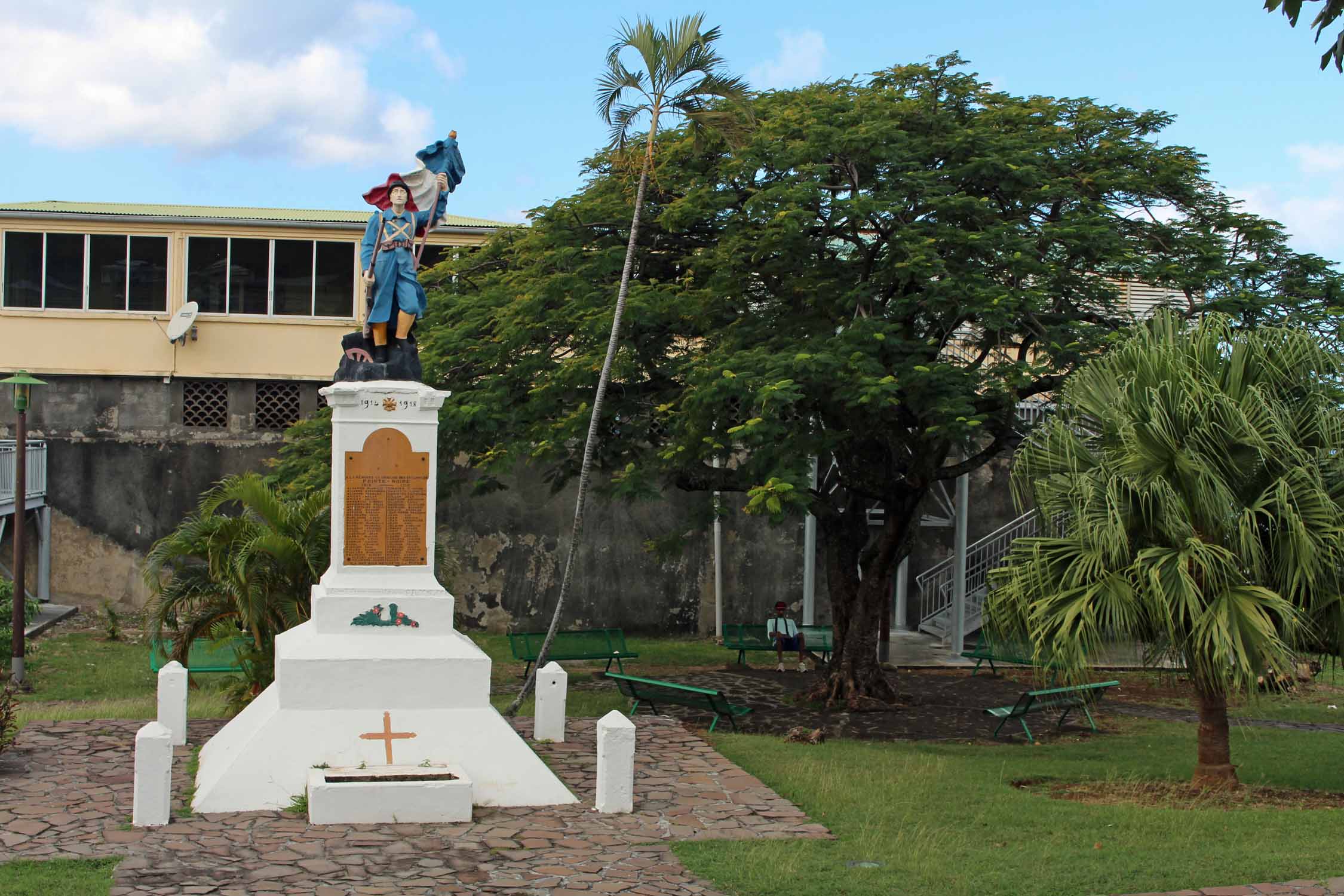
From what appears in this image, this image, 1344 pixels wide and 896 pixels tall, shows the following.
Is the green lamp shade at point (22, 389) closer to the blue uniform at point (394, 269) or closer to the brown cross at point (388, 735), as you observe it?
the blue uniform at point (394, 269)

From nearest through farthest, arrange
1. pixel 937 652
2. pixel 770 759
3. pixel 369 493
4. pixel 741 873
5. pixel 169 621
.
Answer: pixel 741 873 → pixel 369 493 → pixel 770 759 → pixel 169 621 → pixel 937 652

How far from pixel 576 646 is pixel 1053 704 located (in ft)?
21.1

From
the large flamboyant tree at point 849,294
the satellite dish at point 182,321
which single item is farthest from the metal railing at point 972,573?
the satellite dish at point 182,321

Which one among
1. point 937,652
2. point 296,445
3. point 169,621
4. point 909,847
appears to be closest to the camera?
point 909,847

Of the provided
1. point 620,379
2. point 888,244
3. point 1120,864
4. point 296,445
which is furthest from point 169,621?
point 1120,864

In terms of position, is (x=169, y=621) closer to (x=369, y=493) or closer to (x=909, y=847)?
(x=369, y=493)

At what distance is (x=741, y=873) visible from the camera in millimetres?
8164

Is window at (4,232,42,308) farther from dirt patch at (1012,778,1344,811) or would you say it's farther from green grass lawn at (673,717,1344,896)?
dirt patch at (1012,778,1344,811)

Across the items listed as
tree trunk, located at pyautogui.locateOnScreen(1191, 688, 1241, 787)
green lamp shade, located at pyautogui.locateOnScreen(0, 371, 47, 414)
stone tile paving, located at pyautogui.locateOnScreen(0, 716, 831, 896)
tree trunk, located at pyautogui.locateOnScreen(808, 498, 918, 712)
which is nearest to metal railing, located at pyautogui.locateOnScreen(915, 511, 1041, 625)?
Answer: tree trunk, located at pyautogui.locateOnScreen(808, 498, 918, 712)

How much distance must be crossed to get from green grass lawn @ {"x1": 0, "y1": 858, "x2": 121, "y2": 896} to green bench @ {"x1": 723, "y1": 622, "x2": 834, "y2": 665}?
39.6 feet

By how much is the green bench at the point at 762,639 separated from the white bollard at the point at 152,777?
11182 millimetres

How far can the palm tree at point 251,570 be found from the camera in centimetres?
1274

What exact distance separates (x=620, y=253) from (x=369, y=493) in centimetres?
566

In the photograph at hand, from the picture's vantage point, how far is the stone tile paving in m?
7.85
